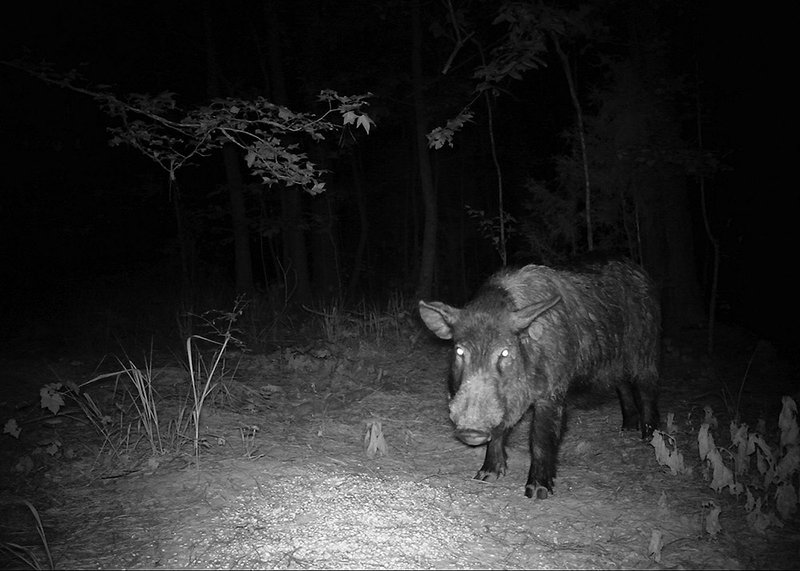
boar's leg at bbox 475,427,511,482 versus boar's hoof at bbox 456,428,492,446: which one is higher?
boar's hoof at bbox 456,428,492,446

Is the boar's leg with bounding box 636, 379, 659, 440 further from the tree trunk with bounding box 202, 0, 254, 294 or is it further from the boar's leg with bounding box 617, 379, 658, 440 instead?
the tree trunk with bounding box 202, 0, 254, 294

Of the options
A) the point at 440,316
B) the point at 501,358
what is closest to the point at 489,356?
the point at 501,358

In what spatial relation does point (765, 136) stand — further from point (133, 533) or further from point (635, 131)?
point (133, 533)

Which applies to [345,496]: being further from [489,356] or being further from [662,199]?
[662,199]

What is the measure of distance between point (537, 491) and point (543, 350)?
1.05 metres

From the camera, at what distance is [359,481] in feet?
12.2

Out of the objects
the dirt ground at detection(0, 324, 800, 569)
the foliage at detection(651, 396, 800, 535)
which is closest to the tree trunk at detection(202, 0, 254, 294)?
the dirt ground at detection(0, 324, 800, 569)

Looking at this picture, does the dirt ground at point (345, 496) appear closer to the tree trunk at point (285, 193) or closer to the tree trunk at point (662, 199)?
the tree trunk at point (662, 199)

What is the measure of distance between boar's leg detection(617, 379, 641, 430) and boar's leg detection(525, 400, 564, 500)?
52.5 inches

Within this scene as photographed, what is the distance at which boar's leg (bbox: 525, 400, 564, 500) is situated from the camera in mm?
3791

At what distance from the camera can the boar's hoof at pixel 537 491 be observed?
372 cm

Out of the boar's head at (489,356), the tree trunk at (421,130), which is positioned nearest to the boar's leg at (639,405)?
the boar's head at (489,356)

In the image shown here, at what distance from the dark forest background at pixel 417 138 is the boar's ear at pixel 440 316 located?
6.33 feet

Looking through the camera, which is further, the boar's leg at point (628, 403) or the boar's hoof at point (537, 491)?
the boar's leg at point (628, 403)
